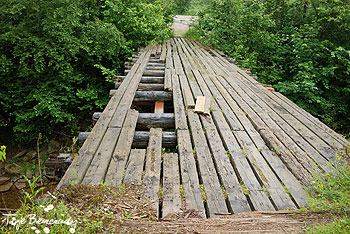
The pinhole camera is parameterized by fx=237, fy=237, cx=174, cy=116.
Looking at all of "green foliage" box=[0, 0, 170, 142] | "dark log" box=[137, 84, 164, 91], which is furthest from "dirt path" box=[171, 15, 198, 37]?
"dark log" box=[137, 84, 164, 91]

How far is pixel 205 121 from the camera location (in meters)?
3.32

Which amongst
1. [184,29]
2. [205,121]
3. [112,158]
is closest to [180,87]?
[205,121]

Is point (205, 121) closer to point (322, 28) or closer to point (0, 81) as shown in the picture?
point (0, 81)

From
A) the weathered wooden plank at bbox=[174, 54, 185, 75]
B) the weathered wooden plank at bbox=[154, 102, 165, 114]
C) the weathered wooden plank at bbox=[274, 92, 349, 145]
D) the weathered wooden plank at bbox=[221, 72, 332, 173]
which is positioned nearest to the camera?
the weathered wooden plank at bbox=[221, 72, 332, 173]

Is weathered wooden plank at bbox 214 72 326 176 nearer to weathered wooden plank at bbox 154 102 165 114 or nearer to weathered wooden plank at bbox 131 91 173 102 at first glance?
weathered wooden plank at bbox 131 91 173 102

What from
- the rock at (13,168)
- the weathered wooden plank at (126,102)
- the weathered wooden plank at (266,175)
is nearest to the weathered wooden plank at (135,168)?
the weathered wooden plank at (126,102)

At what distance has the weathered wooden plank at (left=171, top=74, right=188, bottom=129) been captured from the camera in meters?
3.18

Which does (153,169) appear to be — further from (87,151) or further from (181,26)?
(181,26)

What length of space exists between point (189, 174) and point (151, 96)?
233 cm

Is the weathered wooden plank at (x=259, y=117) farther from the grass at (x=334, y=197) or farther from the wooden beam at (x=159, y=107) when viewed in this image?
the wooden beam at (x=159, y=107)

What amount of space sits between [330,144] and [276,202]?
151 cm

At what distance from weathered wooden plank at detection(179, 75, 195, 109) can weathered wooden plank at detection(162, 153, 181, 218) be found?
1.42 m

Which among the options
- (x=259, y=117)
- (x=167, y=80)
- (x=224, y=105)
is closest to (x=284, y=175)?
(x=259, y=117)

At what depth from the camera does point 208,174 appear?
2217 mm
